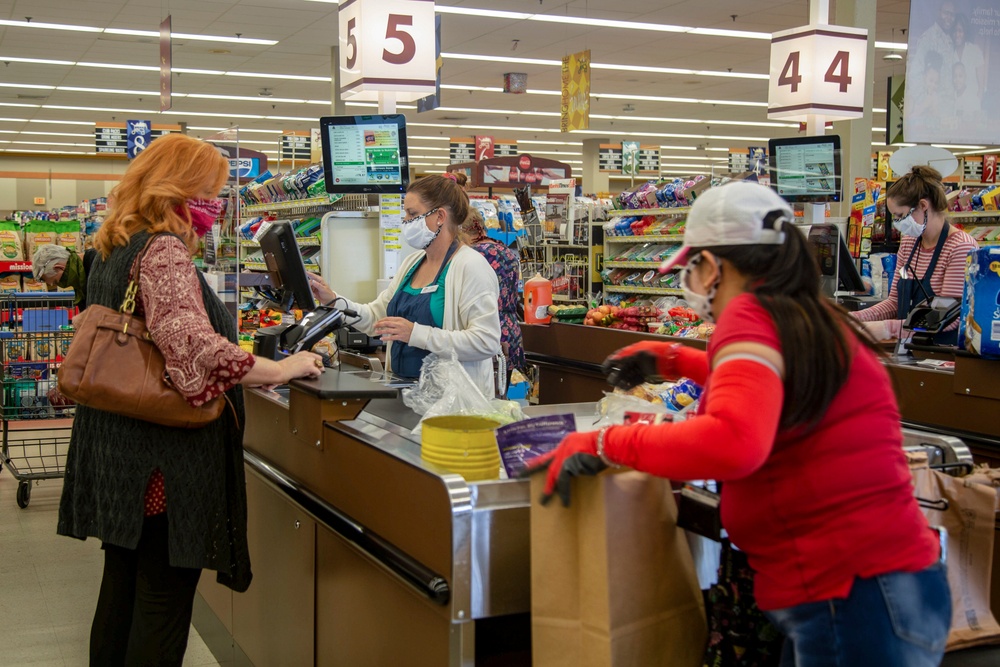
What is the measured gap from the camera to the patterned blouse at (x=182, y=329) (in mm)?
2301

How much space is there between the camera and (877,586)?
1496mm

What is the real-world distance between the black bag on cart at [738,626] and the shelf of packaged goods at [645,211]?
6.04 metres

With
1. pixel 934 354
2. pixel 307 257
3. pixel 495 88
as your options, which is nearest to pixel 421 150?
pixel 495 88

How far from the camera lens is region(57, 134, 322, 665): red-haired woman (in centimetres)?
233

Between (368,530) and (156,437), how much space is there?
60 centimetres

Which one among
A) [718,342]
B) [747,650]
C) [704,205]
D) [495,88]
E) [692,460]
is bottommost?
[747,650]

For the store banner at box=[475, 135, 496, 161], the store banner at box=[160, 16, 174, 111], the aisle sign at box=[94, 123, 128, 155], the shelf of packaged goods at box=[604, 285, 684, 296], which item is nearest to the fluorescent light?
the store banner at box=[160, 16, 174, 111]

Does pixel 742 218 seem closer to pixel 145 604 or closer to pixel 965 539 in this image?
pixel 965 539

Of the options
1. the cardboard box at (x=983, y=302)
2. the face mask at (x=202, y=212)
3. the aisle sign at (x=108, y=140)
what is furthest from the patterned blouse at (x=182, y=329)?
the aisle sign at (x=108, y=140)

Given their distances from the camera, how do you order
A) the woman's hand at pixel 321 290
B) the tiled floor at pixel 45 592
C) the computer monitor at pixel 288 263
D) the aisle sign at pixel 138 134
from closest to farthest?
the computer monitor at pixel 288 263
the woman's hand at pixel 321 290
the tiled floor at pixel 45 592
the aisle sign at pixel 138 134

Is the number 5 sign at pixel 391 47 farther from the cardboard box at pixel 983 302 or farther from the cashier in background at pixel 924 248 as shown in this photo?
the cardboard box at pixel 983 302

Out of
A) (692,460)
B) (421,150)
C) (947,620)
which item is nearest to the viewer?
(692,460)

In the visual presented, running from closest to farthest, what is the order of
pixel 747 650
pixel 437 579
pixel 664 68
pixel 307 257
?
pixel 747 650 → pixel 437 579 → pixel 307 257 → pixel 664 68

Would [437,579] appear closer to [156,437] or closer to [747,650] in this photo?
[747,650]
